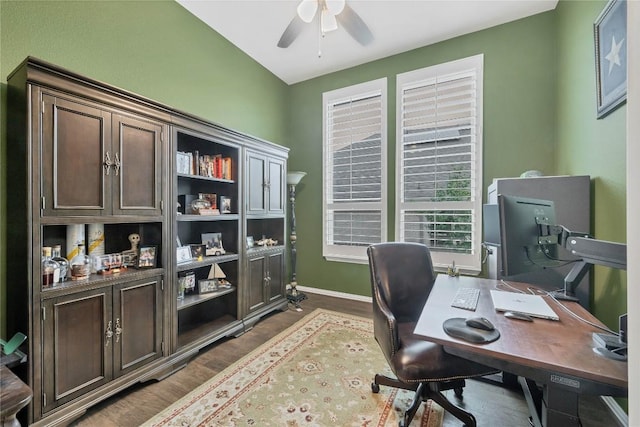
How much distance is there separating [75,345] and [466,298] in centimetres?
234

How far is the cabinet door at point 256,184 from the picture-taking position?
288 cm

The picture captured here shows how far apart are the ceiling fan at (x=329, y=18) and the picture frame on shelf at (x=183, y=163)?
1354 millimetres

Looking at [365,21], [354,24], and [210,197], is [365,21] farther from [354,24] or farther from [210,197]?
[210,197]

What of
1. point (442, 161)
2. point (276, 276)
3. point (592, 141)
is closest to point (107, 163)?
point (276, 276)

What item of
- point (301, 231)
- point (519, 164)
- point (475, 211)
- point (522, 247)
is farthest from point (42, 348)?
point (519, 164)

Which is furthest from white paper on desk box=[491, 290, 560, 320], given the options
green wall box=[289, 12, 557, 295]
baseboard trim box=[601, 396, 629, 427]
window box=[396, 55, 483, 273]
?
green wall box=[289, 12, 557, 295]

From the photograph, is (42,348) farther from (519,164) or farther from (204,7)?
(519,164)

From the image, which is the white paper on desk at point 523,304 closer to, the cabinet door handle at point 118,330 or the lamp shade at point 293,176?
the cabinet door handle at point 118,330

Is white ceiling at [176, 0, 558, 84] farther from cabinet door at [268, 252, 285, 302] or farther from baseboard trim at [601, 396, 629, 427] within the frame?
baseboard trim at [601, 396, 629, 427]

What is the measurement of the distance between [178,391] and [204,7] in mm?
3425

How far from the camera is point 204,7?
105 inches

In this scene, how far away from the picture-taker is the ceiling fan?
6.59ft

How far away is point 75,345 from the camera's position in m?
1.60

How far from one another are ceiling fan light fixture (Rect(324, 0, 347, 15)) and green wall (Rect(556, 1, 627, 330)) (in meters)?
1.76
